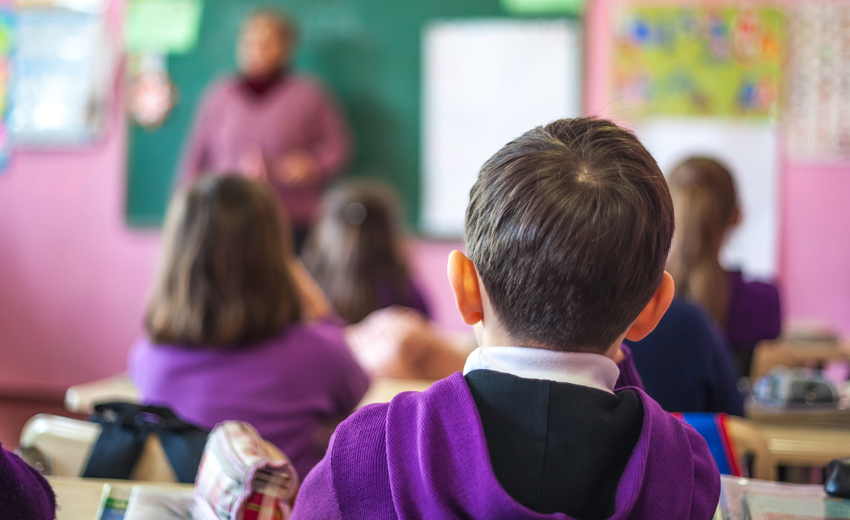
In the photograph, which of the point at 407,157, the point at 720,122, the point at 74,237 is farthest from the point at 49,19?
the point at 720,122

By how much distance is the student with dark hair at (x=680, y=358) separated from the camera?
147 cm

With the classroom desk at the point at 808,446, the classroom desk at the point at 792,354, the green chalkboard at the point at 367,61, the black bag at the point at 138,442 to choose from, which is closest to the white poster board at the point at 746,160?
the green chalkboard at the point at 367,61

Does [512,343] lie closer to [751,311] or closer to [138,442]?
[138,442]

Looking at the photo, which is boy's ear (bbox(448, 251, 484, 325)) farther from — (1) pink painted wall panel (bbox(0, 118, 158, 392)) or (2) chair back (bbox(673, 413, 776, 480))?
(1) pink painted wall panel (bbox(0, 118, 158, 392))

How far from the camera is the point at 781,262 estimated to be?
3891 millimetres

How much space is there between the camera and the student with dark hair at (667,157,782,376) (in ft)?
6.35

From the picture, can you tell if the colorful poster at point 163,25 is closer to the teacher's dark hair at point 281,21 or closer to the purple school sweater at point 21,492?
the teacher's dark hair at point 281,21

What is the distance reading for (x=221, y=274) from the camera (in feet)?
5.07

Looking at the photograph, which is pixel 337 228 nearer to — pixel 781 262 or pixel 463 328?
pixel 463 328

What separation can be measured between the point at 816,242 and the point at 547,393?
364cm

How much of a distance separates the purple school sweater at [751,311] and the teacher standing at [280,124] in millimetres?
2464

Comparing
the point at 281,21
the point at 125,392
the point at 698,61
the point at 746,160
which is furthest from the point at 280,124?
the point at 125,392

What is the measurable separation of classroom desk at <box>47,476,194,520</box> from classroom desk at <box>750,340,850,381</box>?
5.71 feet

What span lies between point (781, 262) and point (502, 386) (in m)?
3.61
